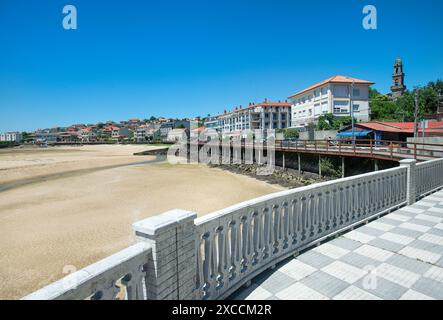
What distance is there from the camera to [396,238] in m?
5.23

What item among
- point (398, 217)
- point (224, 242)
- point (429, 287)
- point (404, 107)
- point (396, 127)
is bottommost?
point (429, 287)

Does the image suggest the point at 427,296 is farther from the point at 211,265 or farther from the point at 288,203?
the point at 211,265

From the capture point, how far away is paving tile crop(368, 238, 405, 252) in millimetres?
4777

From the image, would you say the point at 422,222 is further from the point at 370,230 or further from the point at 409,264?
the point at 409,264

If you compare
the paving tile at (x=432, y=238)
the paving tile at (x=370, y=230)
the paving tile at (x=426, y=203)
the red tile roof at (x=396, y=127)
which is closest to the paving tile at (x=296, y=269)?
the paving tile at (x=370, y=230)

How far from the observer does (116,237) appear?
33.4ft

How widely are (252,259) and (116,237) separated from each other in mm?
7972

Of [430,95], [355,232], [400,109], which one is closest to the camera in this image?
[355,232]

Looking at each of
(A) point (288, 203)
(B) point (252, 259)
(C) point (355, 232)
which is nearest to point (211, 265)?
(B) point (252, 259)

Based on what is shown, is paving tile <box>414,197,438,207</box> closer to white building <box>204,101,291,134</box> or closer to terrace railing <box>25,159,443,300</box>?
terrace railing <box>25,159,443,300</box>

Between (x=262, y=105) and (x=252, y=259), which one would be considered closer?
(x=252, y=259)

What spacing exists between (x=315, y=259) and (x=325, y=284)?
2.45 ft

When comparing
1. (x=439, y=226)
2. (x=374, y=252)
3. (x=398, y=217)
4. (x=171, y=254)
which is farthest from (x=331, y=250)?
(x=171, y=254)
